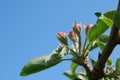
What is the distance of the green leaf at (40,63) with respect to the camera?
1667 millimetres

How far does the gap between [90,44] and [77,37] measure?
80 mm

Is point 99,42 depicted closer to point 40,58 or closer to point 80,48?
point 80,48

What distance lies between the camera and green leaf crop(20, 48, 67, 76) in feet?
5.47

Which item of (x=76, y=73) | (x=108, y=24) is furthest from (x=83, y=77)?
(x=108, y=24)

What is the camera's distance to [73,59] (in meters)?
1.74

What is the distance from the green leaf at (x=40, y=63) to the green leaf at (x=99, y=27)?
0.63 feet

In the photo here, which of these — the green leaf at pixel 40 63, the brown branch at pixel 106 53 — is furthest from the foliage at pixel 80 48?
the brown branch at pixel 106 53

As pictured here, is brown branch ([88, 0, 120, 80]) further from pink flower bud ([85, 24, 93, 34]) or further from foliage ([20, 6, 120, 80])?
pink flower bud ([85, 24, 93, 34])

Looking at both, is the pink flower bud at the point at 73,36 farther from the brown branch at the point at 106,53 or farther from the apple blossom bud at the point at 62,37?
the brown branch at the point at 106,53

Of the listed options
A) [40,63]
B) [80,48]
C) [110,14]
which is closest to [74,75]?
[80,48]

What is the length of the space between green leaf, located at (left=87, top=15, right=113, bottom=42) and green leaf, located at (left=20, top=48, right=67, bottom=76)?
0.63 feet

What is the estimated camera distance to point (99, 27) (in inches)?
67.2

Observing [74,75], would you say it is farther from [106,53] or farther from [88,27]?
[106,53]

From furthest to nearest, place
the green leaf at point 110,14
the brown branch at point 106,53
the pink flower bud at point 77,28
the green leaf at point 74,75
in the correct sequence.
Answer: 1. the green leaf at point 74,75
2. the pink flower bud at point 77,28
3. the green leaf at point 110,14
4. the brown branch at point 106,53
